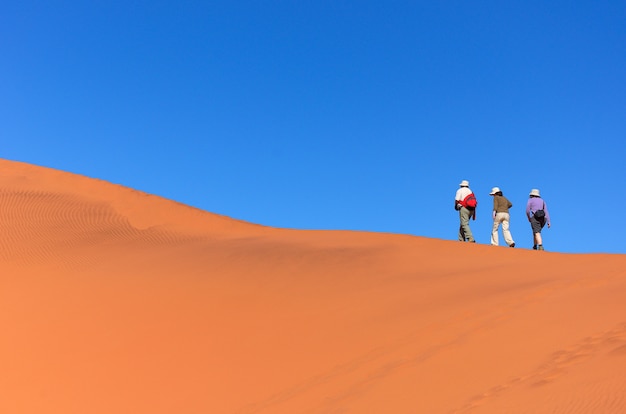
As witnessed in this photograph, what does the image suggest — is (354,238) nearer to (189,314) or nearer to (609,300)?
(189,314)

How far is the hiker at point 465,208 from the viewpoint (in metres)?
15.7

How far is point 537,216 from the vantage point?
15.7 m

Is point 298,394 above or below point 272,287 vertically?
below

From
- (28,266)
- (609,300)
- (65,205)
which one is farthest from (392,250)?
(65,205)

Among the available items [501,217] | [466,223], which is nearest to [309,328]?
[466,223]

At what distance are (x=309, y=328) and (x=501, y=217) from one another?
8733 millimetres

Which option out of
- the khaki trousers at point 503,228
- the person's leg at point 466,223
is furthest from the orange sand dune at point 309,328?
the khaki trousers at point 503,228

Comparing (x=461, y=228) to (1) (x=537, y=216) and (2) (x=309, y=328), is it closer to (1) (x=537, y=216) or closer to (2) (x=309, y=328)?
(1) (x=537, y=216)

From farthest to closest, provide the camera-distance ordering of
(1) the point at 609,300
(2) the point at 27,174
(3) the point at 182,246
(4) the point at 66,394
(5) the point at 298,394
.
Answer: (2) the point at 27,174 → (3) the point at 182,246 → (4) the point at 66,394 → (1) the point at 609,300 → (5) the point at 298,394

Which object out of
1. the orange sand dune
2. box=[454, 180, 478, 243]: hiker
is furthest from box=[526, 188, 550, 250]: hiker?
the orange sand dune

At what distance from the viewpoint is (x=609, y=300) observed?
7297mm

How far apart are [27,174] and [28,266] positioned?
32.7ft

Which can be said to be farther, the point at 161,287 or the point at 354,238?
the point at 354,238

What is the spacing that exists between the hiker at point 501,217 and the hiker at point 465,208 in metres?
0.61
